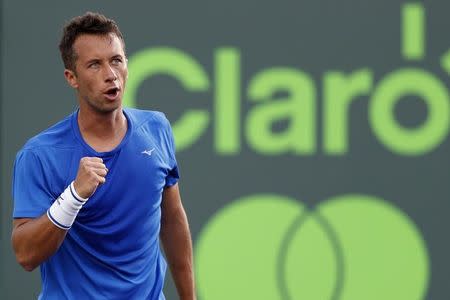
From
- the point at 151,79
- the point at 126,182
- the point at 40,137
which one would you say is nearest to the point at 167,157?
the point at 126,182

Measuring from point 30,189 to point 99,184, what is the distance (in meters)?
0.23

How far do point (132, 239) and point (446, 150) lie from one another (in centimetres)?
330

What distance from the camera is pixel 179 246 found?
14.5 ft

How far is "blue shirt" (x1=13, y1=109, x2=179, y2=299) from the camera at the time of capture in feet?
12.9

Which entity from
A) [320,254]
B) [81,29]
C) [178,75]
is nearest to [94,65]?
[81,29]

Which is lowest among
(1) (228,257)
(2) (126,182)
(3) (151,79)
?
(1) (228,257)

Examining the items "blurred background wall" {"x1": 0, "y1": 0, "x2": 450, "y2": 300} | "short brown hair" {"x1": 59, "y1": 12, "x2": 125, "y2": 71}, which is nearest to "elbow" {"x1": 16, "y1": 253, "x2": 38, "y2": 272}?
"short brown hair" {"x1": 59, "y1": 12, "x2": 125, "y2": 71}

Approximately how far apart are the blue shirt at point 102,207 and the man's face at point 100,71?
5.6 inches

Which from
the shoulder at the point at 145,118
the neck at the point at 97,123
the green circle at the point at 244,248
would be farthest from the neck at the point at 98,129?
the green circle at the point at 244,248

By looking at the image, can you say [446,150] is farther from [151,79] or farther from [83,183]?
[83,183]

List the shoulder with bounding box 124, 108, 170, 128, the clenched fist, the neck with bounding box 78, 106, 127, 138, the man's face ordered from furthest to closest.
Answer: the shoulder with bounding box 124, 108, 170, 128 → the neck with bounding box 78, 106, 127, 138 → the man's face → the clenched fist

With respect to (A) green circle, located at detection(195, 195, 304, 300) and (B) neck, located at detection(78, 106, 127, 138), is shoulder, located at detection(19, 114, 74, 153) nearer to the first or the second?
(B) neck, located at detection(78, 106, 127, 138)

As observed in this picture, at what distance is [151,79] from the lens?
22.6 feet

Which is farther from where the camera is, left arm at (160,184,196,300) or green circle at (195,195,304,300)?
green circle at (195,195,304,300)
